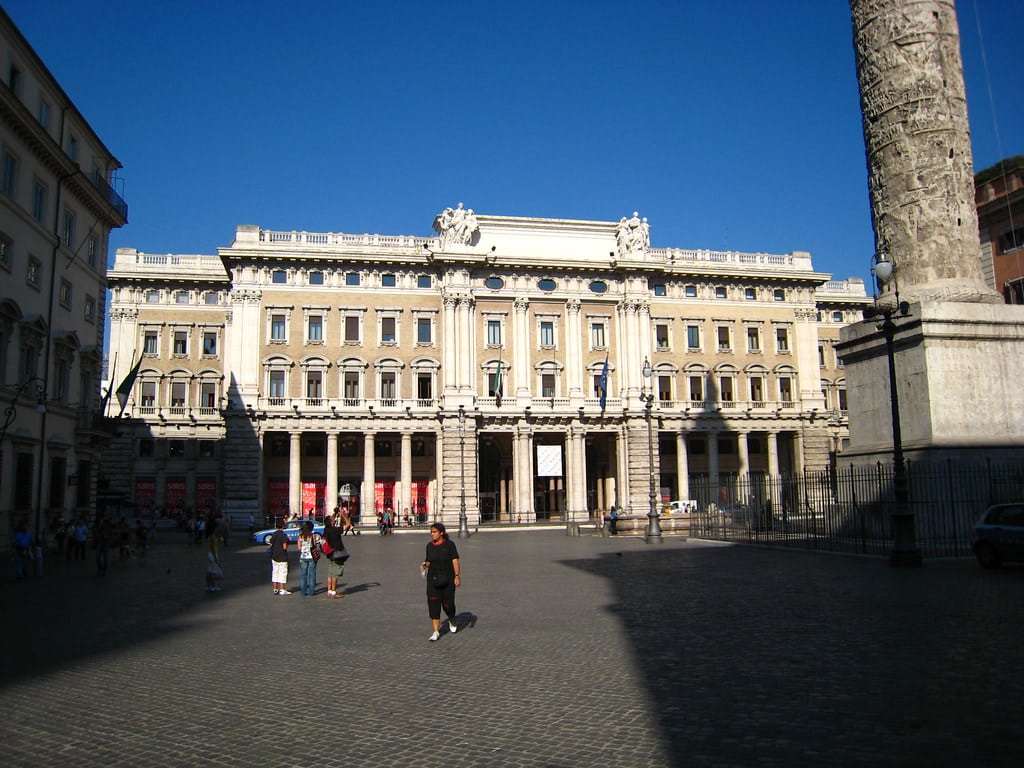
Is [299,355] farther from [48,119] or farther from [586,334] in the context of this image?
[48,119]

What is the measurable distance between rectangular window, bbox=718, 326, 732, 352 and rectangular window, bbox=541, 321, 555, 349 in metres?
12.4

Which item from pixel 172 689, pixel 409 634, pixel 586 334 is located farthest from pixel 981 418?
pixel 586 334

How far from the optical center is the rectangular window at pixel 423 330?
5341 centimetres

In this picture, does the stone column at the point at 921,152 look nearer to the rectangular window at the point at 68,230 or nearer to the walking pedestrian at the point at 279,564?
the walking pedestrian at the point at 279,564

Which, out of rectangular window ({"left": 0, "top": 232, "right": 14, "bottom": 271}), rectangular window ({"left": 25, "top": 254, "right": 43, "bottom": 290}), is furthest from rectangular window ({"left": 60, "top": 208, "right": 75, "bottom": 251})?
rectangular window ({"left": 0, "top": 232, "right": 14, "bottom": 271})

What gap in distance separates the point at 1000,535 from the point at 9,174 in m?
28.9

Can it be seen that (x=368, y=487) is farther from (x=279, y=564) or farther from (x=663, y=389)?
(x=279, y=564)

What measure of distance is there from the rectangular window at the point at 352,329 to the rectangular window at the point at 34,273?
24.5 meters

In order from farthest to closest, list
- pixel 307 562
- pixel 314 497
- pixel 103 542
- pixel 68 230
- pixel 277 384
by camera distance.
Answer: pixel 314 497 < pixel 277 384 < pixel 68 230 < pixel 103 542 < pixel 307 562

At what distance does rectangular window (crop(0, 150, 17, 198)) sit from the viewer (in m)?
25.8

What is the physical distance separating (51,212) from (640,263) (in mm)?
36431

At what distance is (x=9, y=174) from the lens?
2617 cm

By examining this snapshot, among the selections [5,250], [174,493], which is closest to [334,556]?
[5,250]

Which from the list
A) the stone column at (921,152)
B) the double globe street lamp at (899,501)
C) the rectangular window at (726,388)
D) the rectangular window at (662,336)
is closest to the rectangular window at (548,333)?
the rectangular window at (662,336)
